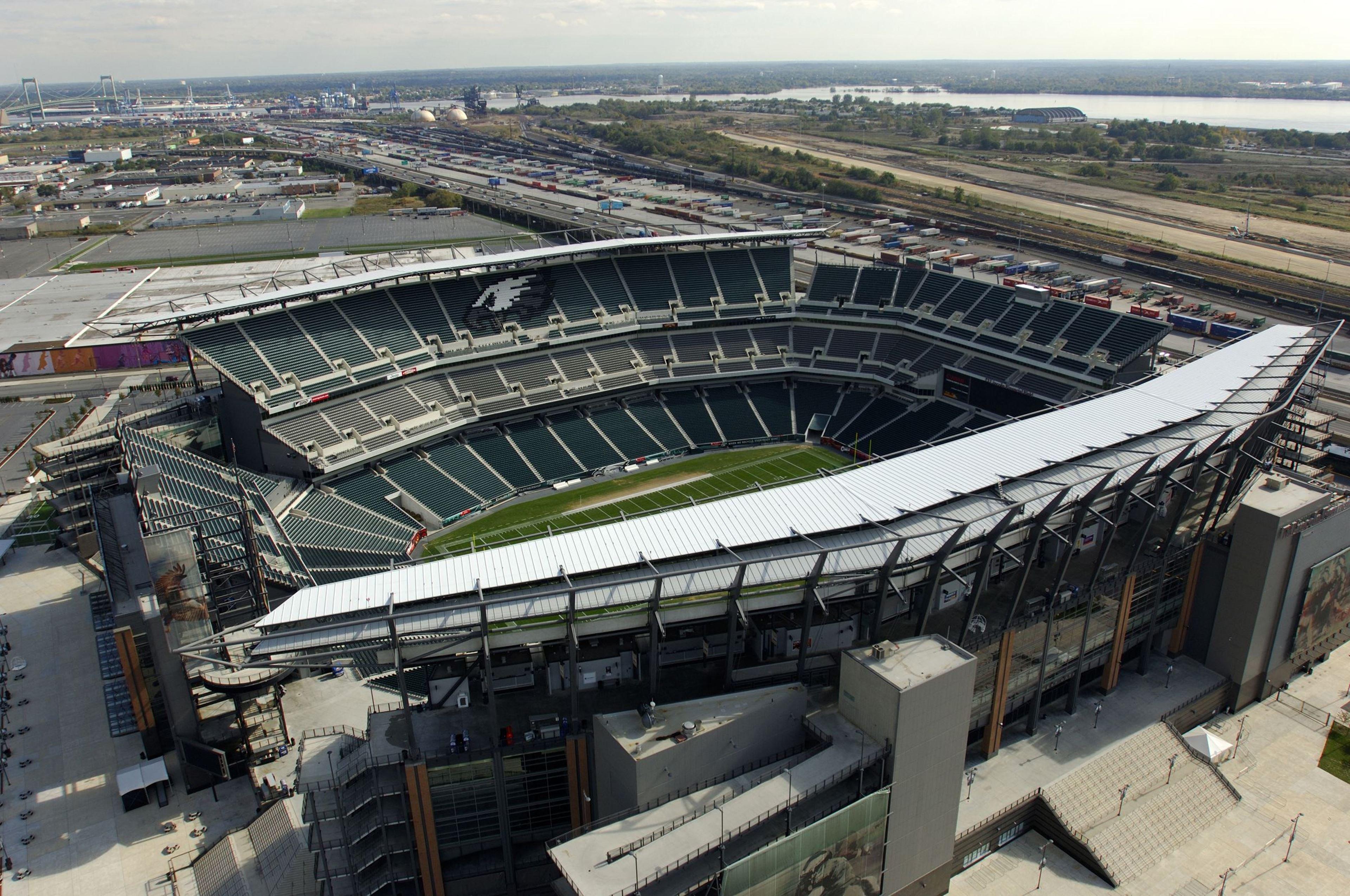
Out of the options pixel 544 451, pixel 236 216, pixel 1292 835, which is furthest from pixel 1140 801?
pixel 236 216

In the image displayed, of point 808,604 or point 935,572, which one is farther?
point 935,572

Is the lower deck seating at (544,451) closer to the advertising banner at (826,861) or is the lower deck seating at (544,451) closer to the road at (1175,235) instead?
the advertising banner at (826,861)

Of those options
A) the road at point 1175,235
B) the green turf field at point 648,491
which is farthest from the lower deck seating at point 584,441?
the road at point 1175,235

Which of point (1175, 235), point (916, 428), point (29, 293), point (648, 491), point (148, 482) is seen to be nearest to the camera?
point (148, 482)

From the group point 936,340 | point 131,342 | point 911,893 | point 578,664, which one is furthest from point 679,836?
point 131,342

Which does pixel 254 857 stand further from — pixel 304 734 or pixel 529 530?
pixel 529 530

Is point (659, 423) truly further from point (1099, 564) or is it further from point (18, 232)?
point (18, 232)
